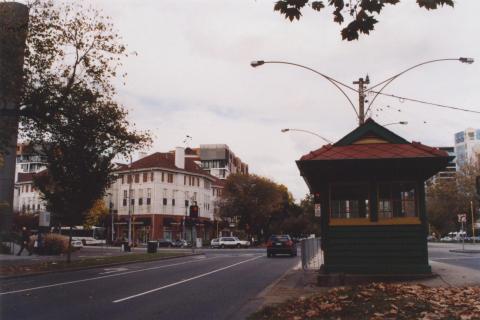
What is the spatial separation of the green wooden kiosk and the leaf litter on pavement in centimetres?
361

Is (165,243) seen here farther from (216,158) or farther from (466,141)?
(466,141)

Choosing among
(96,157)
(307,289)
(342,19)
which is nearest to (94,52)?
(96,157)

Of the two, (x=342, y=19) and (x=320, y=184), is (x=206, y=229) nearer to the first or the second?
(x=320, y=184)

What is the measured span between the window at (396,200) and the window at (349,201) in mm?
421

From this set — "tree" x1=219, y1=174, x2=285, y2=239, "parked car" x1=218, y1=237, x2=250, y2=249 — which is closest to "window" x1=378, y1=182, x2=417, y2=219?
"parked car" x1=218, y1=237, x2=250, y2=249

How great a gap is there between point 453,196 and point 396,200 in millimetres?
72711

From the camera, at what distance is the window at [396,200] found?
14547 mm

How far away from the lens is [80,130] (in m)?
25.2

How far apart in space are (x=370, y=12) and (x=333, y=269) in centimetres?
941

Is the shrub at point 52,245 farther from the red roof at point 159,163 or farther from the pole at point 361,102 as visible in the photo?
the red roof at point 159,163

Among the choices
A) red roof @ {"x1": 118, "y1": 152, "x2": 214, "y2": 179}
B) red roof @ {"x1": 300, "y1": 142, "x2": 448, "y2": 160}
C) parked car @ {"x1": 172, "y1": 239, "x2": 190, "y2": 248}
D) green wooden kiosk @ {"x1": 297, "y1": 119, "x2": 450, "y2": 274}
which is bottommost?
parked car @ {"x1": 172, "y1": 239, "x2": 190, "y2": 248}

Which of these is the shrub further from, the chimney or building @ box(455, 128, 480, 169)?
building @ box(455, 128, 480, 169)

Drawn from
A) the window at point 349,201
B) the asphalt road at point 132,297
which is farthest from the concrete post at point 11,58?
the window at point 349,201

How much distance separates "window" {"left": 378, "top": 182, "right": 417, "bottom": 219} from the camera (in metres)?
14.5
